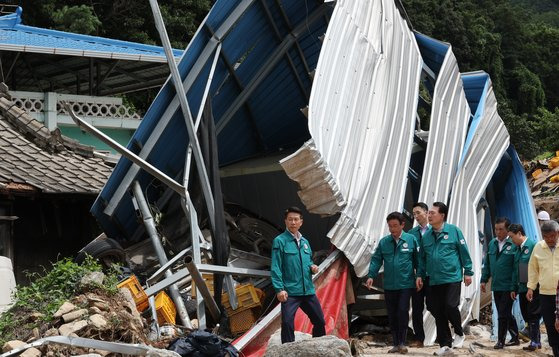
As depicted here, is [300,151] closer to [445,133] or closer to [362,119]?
[362,119]

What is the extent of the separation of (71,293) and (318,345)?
3.09 m

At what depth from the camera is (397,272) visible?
37.9 feet

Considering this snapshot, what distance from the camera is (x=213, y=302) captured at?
1199 cm

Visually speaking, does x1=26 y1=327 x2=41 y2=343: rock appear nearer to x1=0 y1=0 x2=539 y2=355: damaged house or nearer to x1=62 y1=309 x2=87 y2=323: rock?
x1=62 y1=309 x2=87 y2=323: rock

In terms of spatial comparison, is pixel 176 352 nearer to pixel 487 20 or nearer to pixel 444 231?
pixel 444 231

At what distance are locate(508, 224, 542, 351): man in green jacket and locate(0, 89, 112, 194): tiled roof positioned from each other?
6366mm

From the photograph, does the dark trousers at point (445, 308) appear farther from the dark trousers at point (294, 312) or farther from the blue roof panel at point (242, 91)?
the blue roof panel at point (242, 91)

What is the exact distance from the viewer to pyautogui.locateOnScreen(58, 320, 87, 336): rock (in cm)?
948

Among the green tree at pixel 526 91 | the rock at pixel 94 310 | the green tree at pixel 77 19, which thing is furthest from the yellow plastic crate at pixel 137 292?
the green tree at pixel 526 91

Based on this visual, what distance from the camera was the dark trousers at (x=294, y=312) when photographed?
33.8 ft

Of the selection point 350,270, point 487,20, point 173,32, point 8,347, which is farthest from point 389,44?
point 487,20

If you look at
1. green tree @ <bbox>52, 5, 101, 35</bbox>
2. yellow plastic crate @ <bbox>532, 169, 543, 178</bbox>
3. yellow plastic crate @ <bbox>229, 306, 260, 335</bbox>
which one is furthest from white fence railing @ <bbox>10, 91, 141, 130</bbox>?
yellow plastic crate @ <bbox>532, 169, 543, 178</bbox>

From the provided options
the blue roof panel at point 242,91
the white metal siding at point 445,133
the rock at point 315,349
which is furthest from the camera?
the white metal siding at point 445,133

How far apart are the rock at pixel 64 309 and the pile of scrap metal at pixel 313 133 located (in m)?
1.73
